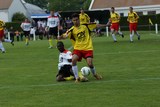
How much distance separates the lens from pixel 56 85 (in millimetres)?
12023

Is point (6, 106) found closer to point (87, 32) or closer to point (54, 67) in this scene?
point (87, 32)

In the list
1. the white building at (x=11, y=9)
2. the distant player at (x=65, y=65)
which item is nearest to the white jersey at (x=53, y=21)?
the distant player at (x=65, y=65)

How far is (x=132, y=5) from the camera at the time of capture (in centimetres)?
8369

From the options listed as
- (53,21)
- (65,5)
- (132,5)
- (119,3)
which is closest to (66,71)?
(53,21)

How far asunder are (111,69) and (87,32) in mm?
2608

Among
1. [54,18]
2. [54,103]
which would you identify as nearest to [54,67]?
[54,103]

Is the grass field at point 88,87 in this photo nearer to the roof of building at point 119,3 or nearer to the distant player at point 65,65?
the distant player at point 65,65

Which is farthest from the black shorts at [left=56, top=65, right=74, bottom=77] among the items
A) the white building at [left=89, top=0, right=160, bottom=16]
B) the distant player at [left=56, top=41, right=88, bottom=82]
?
the white building at [left=89, top=0, right=160, bottom=16]

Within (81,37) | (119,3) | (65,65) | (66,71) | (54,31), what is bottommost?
(66,71)

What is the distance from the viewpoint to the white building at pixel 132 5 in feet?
271

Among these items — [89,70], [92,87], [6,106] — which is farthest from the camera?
[89,70]

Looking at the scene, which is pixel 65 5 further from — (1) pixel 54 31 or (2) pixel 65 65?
(2) pixel 65 65

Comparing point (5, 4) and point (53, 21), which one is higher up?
point (5, 4)

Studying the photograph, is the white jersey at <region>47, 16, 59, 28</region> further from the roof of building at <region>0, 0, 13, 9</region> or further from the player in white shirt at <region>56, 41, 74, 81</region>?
the roof of building at <region>0, 0, 13, 9</region>
